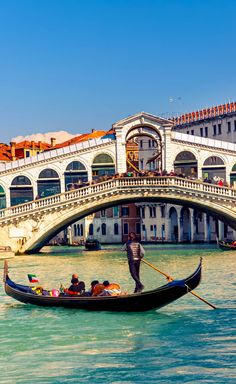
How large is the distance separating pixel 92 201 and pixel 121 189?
0.86 metres

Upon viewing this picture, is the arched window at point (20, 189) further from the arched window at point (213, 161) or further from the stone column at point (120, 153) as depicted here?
the arched window at point (213, 161)

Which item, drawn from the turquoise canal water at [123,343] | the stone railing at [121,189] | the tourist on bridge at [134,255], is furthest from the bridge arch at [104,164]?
the tourist on bridge at [134,255]

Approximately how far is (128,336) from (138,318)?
3.83 feet

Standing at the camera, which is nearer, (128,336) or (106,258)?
(128,336)

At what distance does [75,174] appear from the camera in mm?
28875

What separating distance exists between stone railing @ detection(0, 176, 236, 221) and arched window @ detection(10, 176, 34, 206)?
231 cm

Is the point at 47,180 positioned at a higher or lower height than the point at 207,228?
higher

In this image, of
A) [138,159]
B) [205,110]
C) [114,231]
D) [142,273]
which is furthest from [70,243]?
[142,273]

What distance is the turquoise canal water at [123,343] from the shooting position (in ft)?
30.3

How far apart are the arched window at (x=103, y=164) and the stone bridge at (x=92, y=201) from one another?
7.20ft

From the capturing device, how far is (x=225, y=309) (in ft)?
43.0

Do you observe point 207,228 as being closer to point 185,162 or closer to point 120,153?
point 185,162

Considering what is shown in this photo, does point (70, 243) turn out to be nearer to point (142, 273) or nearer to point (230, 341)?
point (142, 273)

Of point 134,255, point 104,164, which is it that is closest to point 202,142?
point 104,164
